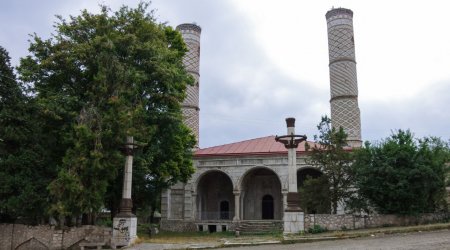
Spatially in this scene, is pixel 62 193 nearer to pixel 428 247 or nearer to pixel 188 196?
pixel 428 247

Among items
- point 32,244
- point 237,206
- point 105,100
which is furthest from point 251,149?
point 32,244

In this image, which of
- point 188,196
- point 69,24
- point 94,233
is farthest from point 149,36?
point 188,196

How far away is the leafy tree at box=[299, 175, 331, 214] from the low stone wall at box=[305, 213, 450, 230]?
6.34 feet

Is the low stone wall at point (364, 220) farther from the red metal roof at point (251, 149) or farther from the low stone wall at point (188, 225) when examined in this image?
the low stone wall at point (188, 225)

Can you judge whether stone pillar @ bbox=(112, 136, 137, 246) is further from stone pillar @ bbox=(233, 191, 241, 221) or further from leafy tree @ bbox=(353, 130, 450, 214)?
stone pillar @ bbox=(233, 191, 241, 221)

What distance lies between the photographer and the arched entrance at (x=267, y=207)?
26.3m

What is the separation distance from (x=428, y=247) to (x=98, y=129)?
10150mm

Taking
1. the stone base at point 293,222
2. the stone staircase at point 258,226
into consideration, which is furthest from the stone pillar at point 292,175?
the stone staircase at point 258,226

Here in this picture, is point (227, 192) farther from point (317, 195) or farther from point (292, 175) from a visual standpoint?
point (292, 175)

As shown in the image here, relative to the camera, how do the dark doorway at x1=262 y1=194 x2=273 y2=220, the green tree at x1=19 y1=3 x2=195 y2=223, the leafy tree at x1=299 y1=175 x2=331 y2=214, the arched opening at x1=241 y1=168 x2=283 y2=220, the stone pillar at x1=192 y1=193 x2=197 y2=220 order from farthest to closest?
the dark doorway at x1=262 y1=194 x2=273 y2=220 < the arched opening at x1=241 y1=168 x2=283 y2=220 < the stone pillar at x1=192 y1=193 x2=197 y2=220 < the leafy tree at x1=299 y1=175 x2=331 y2=214 < the green tree at x1=19 y1=3 x2=195 y2=223

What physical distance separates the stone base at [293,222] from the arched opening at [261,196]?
11258 millimetres

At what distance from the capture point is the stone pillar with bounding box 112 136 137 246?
46.7 ft

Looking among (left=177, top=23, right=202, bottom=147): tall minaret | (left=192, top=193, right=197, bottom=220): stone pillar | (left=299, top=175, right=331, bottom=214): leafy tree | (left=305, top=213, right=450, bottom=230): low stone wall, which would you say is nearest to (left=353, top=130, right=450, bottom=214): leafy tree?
(left=305, top=213, right=450, bottom=230): low stone wall

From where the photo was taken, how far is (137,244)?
14133 mm
